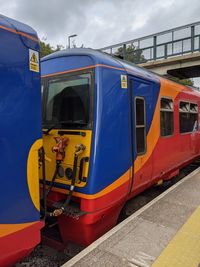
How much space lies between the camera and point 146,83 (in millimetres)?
4445

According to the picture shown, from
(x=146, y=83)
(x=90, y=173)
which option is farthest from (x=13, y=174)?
(x=146, y=83)

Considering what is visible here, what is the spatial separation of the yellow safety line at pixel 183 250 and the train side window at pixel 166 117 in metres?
2.18

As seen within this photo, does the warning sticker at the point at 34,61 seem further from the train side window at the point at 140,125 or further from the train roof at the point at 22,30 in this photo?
the train side window at the point at 140,125

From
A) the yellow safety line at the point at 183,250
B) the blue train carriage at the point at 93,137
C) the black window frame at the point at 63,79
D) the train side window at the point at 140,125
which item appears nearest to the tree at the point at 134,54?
the blue train carriage at the point at 93,137

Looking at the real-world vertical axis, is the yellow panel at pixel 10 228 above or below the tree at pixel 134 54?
below

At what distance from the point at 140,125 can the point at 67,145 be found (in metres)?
1.32

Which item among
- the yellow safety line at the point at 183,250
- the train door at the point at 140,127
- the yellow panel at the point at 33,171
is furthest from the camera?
the train door at the point at 140,127

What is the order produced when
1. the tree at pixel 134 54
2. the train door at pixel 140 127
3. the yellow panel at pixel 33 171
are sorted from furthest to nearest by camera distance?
1. the tree at pixel 134 54
2. the train door at pixel 140 127
3. the yellow panel at pixel 33 171

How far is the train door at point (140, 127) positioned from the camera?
4.04 metres

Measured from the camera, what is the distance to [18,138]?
221 centimetres

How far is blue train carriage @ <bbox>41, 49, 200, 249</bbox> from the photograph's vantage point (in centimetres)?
337

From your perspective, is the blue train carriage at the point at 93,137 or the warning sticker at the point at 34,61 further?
the blue train carriage at the point at 93,137

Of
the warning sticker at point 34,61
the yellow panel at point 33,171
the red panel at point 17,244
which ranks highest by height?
the warning sticker at point 34,61

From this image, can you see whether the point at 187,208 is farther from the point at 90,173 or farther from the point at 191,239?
the point at 90,173
